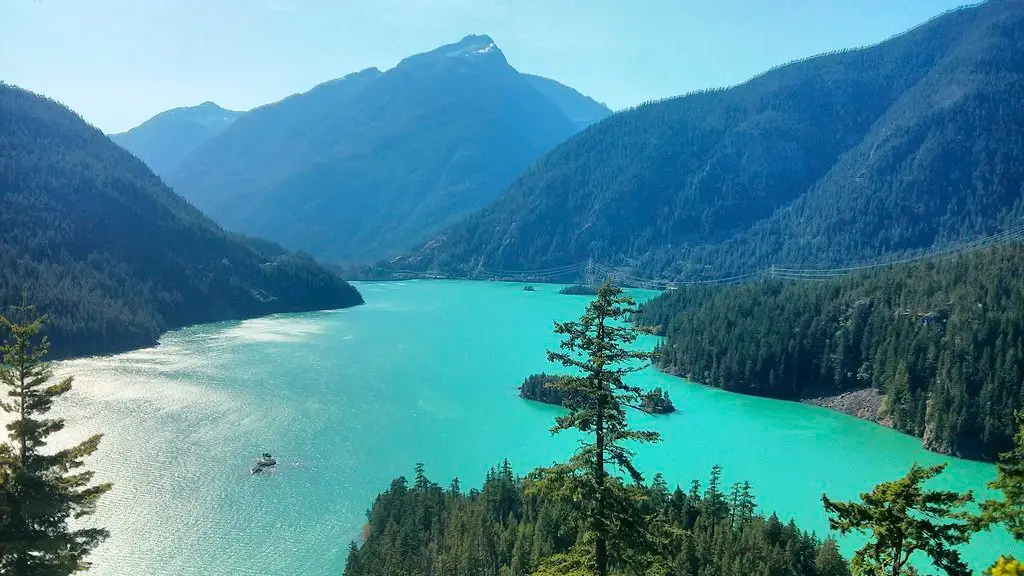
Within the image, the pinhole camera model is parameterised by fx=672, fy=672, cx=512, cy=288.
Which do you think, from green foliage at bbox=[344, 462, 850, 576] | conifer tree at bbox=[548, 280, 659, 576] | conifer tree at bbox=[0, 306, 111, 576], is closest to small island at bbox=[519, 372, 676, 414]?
green foliage at bbox=[344, 462, 850, 576]

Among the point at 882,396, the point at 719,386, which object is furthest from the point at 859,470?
the point at 719,386

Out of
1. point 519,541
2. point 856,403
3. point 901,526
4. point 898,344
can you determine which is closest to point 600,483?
point 901,526

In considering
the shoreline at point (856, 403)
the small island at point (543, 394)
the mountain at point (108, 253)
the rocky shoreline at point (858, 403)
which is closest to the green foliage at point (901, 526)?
the shoreline at point (856, 403)

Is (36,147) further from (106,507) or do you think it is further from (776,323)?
(776,323)

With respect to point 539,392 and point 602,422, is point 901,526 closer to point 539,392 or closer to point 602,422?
point 602,422

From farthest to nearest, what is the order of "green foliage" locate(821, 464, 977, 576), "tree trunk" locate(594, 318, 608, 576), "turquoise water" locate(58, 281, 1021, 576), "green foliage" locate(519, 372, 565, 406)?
"green foliage" locate(519, 372, 565, 406) < "turquoise water" locate(58, 281, 1021, 576) < "tree trunk" locate(594, 318, 608, 576) < "green foliage" locate(821, 464, 977, 576)

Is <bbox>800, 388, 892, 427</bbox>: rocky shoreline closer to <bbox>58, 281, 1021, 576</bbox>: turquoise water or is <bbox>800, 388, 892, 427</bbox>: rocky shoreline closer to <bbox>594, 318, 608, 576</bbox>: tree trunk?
<bbox>58, 281, 1021, 576</bbox>: turquoise water

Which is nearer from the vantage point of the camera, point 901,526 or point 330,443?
point 901,526
